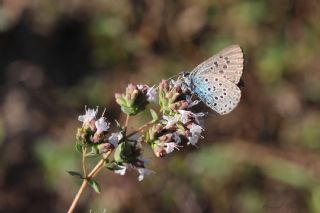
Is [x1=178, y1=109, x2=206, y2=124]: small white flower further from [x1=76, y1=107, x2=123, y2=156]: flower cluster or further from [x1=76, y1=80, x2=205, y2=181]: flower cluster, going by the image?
[x1=76, y1=107, x2=123, y2=156]: flower cluster

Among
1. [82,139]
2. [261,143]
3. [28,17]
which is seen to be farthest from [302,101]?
[82,139]

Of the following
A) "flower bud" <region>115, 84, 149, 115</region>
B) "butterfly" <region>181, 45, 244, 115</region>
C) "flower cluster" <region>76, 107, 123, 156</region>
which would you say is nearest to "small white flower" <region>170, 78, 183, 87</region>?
"butterfly" <region>181, 45, 244, 115</region>

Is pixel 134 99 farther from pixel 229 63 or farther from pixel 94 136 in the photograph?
pixel 229 63

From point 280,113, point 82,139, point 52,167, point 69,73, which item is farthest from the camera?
point 69,73

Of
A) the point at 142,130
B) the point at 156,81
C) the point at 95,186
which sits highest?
the point at 142,130

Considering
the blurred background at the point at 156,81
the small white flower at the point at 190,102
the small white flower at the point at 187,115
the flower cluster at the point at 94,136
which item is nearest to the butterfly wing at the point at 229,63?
the small white flower at the point at 190,102

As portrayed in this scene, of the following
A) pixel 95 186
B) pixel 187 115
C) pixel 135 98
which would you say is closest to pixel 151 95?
pixel 135 98

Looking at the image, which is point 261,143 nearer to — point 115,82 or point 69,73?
point 115,82
